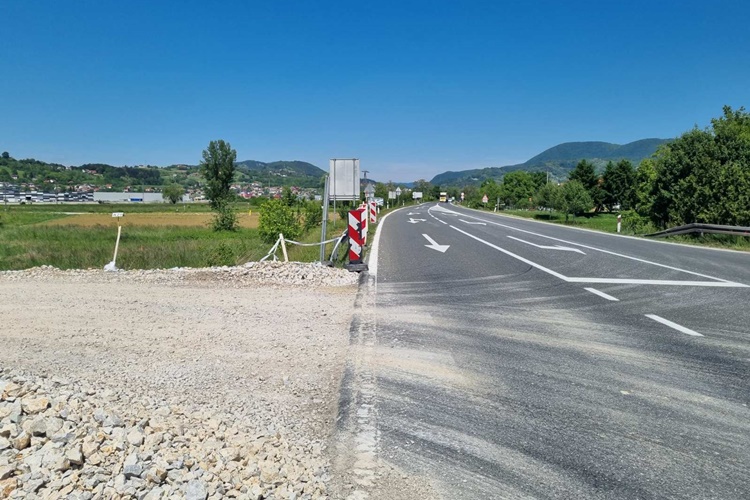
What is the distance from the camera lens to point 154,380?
4.52 m

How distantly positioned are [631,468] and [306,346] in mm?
3518

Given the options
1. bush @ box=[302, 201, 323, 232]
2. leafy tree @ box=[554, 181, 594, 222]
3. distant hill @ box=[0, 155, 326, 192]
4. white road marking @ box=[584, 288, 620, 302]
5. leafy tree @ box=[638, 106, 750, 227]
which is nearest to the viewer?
white road marking @ box=[584, 288, 620, 302]

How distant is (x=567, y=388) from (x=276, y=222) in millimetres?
21287

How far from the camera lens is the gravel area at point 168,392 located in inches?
112

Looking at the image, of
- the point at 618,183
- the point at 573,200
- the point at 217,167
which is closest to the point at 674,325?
the point at 573,200

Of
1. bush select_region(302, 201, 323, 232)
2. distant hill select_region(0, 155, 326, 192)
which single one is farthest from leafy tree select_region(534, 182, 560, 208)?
distant hill select_region(0, 155, 326, 192)

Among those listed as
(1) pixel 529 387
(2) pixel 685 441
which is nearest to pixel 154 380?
(1) pixel 529 387

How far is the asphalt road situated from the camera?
3018mm

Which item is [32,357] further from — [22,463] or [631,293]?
[631,293]

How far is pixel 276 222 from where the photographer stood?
80.2 ft

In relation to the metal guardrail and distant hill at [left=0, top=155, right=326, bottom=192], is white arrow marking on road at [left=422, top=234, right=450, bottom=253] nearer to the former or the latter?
the metal guardrail

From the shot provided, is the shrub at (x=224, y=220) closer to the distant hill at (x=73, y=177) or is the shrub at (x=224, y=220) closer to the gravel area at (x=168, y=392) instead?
the gravel area at (x=168, y=392)

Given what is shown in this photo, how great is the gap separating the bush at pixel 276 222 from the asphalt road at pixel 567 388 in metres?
15.8

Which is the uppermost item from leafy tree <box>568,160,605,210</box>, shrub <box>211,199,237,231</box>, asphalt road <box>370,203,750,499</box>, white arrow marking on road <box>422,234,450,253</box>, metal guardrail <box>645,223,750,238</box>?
leafy tree <box>568,160,605,210</box>
